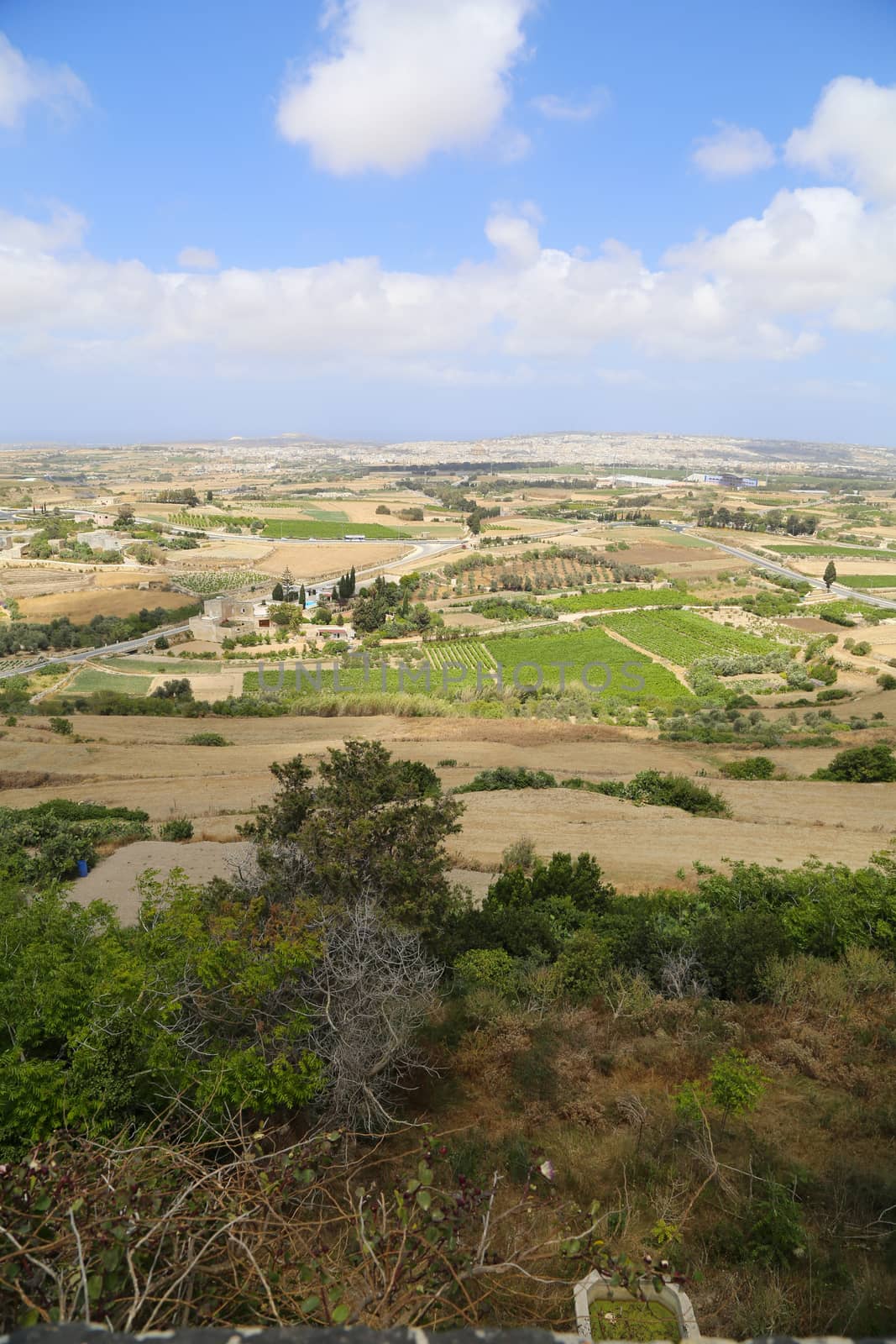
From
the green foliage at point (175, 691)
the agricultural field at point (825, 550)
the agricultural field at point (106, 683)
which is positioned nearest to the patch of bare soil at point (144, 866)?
the green foliage at point (175, 691)

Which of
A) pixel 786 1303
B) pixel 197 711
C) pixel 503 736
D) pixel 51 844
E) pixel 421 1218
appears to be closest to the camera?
pixel 421 1218

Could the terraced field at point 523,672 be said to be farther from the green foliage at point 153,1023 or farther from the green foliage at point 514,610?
the green foliage at point 153,1023

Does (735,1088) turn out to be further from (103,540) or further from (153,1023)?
(103,540)

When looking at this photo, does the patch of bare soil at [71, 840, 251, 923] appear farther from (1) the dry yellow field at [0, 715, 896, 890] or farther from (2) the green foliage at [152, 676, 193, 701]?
(2) the green foliage at [152, 676, 193, 701]

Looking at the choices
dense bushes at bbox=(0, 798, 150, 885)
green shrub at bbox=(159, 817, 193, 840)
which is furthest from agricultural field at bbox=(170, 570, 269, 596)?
green shrub at bbox=(159, 817, 193, 840)

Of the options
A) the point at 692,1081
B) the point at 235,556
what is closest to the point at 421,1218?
the point at 692,1081

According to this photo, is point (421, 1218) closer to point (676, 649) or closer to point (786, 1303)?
point (786, 1303)
